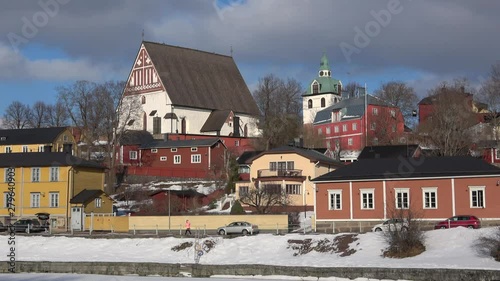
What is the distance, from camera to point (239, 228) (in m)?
48.8

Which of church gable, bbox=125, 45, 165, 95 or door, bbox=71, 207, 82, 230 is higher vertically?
church gable, bbox=125, 45, 165, 95

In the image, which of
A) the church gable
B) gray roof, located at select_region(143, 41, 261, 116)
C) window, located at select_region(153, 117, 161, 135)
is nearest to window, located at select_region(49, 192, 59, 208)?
window, located at select_region(153, 117, 161, 135)

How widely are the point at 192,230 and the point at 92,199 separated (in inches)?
456

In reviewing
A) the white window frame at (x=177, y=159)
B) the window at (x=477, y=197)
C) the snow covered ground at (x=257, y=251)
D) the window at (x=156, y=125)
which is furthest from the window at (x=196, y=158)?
the window at (x=477, y=197)

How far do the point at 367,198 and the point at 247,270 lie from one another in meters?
17.1

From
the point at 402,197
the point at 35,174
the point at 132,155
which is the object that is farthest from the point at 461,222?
the point at 132,155

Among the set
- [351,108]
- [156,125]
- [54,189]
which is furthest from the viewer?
[351,108]

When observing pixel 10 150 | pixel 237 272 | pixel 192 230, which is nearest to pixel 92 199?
pixel 192 230

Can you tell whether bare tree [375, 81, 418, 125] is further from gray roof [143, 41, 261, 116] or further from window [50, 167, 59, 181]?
window [50, 167, 59, 181]

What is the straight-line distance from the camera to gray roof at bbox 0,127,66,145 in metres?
88.1

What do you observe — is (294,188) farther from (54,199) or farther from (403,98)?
(403,98)

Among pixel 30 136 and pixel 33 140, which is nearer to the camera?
pixel 33 140

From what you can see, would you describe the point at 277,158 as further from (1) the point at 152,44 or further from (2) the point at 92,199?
(1) the point at 152,44

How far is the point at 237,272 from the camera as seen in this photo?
36844 mm
